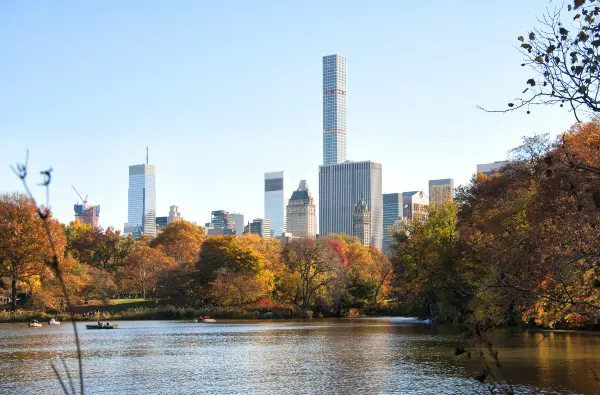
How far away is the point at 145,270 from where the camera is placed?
87000 millimetres

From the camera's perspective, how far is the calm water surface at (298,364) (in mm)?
23141

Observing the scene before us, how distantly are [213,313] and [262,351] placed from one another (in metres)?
40.5

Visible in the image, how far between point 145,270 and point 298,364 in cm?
6028

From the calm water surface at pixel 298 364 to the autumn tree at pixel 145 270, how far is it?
1560 inches

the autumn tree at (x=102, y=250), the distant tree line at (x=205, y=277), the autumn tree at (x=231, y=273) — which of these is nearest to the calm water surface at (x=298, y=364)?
the distant tree line at (x=205, y=277)

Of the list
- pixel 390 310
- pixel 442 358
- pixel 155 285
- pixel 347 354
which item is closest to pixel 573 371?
pixel 442 358

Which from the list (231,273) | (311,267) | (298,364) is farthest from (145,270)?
(298,364)

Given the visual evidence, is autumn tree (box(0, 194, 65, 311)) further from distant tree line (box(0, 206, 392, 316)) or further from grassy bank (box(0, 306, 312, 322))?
grassy bank (box(0, 306, 312, 322))

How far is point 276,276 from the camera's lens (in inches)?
3241

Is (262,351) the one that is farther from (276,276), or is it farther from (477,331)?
(276,276)

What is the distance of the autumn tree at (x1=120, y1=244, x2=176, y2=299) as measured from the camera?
85.9 metres

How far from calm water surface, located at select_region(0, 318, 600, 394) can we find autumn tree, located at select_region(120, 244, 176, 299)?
39616mm

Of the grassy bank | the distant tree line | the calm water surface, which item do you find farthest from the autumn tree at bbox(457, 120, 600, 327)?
the grassy bank

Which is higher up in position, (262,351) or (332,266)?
(332,266)
